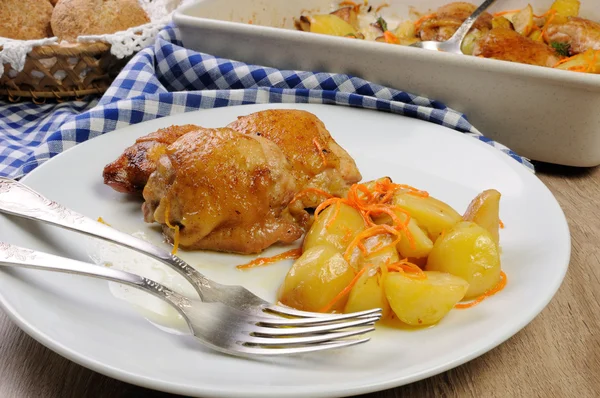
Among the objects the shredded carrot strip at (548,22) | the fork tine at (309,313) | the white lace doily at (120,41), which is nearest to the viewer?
the fork tine at (309,313)

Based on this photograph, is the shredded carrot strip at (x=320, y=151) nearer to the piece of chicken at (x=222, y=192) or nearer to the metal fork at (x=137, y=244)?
the piece of chicken at (x=222, y=192)

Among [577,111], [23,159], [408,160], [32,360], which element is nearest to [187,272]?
[32,360]

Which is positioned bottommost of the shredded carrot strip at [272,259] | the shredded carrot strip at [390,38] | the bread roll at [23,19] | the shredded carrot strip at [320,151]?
the shredded carrot strip at [272,259]

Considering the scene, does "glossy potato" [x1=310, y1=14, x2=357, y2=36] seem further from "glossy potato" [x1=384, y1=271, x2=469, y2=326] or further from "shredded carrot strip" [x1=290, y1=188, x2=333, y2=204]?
"glossy potato" [x1=384, y1=271, x2=469, y2=326]

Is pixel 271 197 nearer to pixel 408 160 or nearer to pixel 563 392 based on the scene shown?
pixel 408 160

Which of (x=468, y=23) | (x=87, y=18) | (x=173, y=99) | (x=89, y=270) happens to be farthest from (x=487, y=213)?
(x=87, y=18)

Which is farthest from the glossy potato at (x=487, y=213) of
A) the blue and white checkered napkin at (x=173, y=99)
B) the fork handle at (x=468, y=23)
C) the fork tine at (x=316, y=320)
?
the fork handle at (x=468, y=23)
